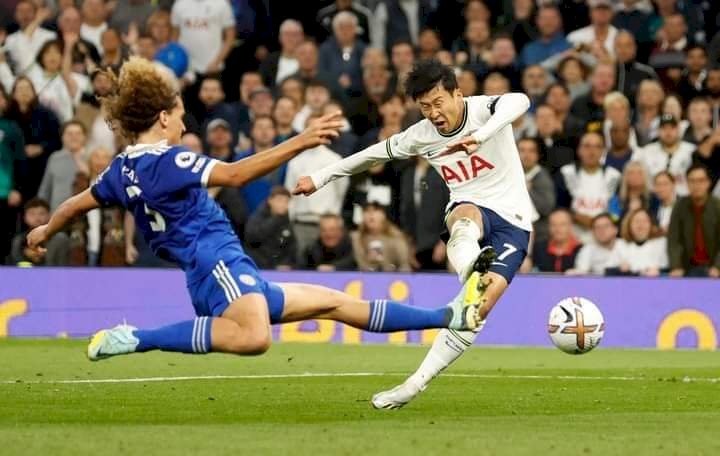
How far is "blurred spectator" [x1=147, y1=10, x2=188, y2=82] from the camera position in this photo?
22562 mm

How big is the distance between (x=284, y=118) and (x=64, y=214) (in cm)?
1103

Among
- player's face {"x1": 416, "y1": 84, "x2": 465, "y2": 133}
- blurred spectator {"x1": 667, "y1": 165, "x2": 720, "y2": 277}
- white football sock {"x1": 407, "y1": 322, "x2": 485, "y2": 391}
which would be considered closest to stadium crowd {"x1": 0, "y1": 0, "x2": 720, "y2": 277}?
blurred spectator {"x1": 667, "y1": 165, "x2": 720, "y2": 277}

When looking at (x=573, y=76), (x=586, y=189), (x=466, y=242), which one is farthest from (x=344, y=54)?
(x=466, y=242)

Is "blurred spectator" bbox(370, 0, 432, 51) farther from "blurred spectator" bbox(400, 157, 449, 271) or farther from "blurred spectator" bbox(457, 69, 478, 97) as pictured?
"blurred spectator" bbox(400, 157, 449, 271)

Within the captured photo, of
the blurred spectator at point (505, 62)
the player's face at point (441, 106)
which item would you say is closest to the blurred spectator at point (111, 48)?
the blurred spectator at point (505, 62)

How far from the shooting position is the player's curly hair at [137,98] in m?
9.72

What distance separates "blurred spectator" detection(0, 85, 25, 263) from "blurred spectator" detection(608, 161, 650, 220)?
309 inches

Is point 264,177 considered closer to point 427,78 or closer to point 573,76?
point 573,76

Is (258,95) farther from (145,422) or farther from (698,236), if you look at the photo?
(145,422)

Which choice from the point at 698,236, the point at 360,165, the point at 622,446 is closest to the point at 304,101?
the point at 698,236

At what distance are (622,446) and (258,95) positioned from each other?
1355 cm

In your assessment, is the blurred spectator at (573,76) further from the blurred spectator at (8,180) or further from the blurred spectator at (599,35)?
the blurred spectator at (8,180)

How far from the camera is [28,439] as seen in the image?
8789mm

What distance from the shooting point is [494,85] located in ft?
68.4
